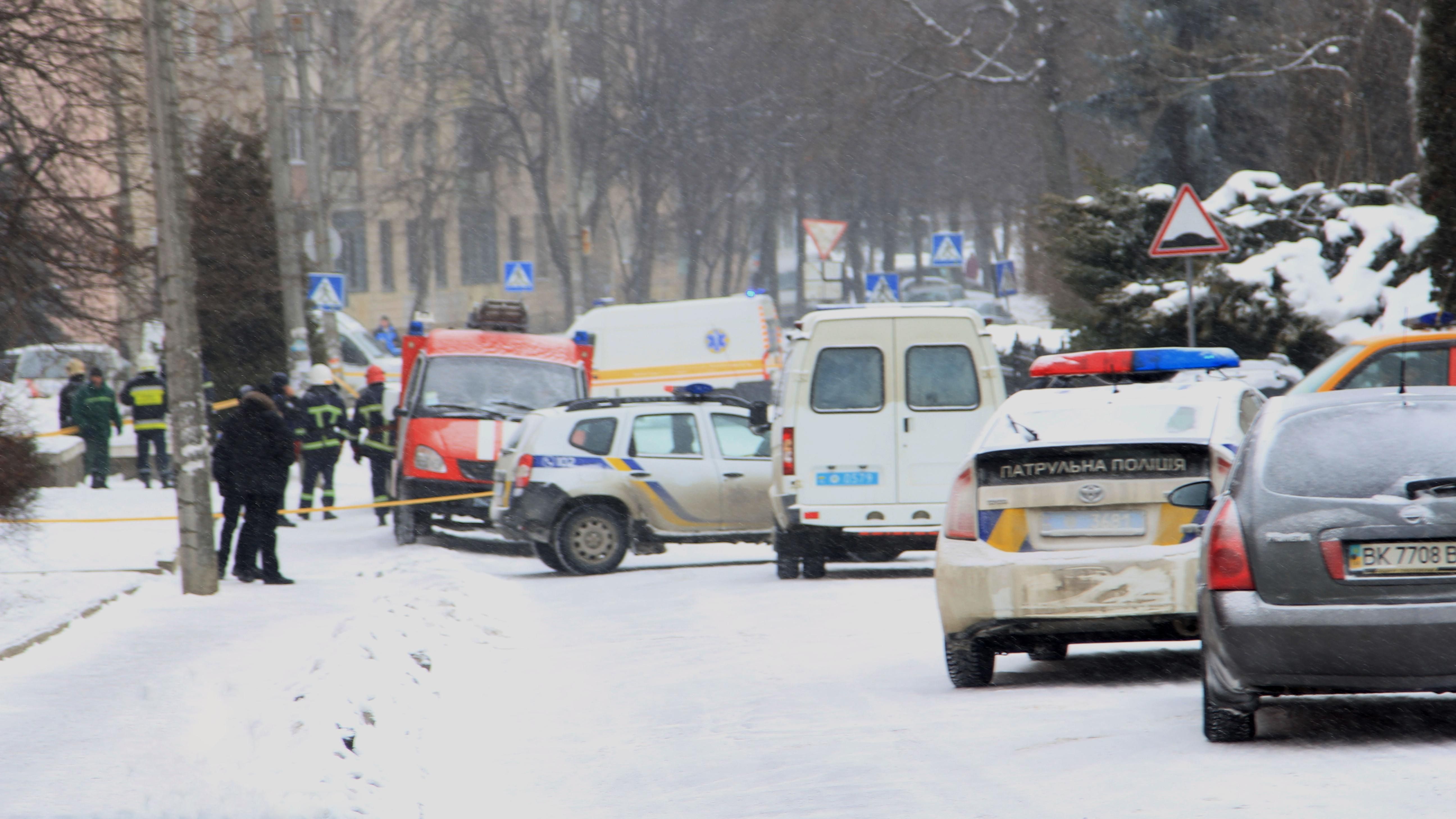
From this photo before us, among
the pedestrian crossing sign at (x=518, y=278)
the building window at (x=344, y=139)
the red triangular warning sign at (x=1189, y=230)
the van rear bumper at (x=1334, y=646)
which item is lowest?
the van rear bumper at (x=1334, y=646)

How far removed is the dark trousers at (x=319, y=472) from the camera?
938 inches

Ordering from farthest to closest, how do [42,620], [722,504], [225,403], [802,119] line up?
[802,119] → [225,403] → [722,504] → [42,620]

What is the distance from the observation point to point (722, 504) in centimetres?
1780

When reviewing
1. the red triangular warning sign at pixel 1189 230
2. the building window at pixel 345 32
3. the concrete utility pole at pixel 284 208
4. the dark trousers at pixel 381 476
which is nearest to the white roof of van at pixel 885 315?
the red triangular warning sign at pixel 1189 230

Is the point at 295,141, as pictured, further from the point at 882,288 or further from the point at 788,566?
the point at 788,566

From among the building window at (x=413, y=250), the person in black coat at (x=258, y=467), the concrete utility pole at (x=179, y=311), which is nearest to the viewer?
the concrete utility pole at (x=179, y=311)

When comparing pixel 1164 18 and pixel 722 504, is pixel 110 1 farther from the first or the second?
pixel 1164 18

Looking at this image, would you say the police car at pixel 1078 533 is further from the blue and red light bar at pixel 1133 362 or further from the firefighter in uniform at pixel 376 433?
the firefighter in uniform at pixel 376 433

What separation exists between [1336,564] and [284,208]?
24.0m

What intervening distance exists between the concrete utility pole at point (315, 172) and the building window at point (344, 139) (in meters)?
1.07

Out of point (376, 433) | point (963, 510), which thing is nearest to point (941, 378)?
point (963, 510)

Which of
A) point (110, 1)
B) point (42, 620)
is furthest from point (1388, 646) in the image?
point (110, 1)

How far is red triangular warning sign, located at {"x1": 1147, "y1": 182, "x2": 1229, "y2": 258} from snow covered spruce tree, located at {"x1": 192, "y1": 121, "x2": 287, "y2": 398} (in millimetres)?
18048

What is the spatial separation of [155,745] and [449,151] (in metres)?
55.6
